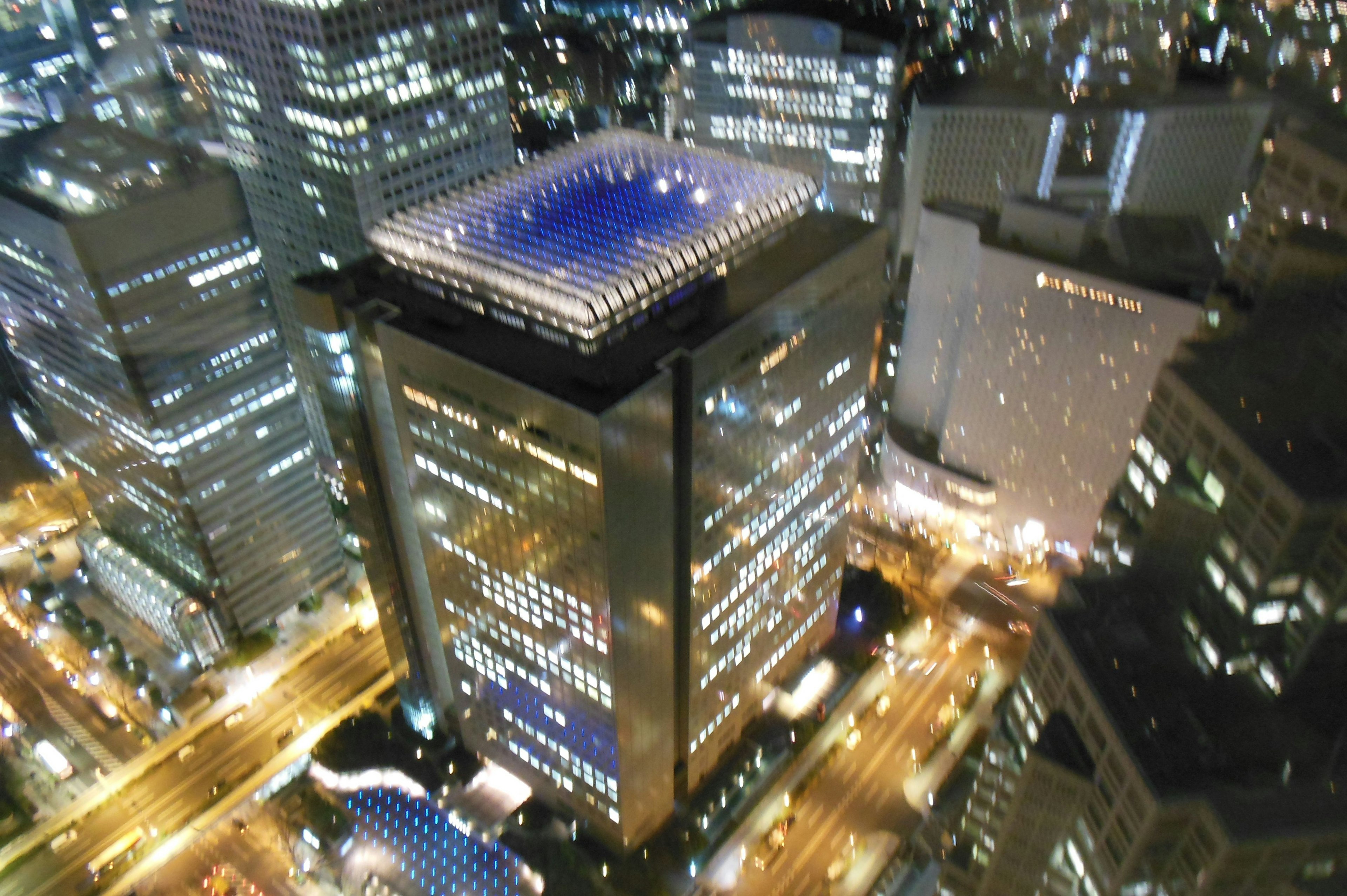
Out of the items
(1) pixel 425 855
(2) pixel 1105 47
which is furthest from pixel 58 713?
(2) pixel 1105 47

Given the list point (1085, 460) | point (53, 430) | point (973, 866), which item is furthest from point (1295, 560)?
point (53, 430)

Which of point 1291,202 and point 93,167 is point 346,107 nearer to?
point 93,167

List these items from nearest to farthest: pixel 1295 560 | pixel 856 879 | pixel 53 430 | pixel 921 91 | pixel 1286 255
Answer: pixel 1295 560, pixel 1286 255, pixel 856 879, pixel 921 91, pixel 53 430

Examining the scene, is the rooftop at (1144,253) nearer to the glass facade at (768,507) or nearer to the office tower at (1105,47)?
the office tower at (1105,47)

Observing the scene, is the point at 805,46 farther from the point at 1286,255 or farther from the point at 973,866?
the point at 973,866

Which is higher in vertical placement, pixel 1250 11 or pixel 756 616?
pixel 1250 11
